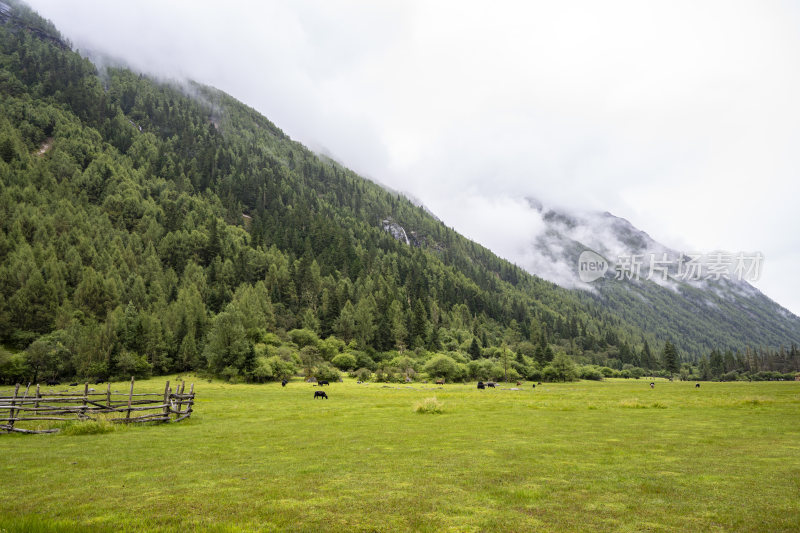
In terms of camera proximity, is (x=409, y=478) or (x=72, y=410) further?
(x=72, y=410)

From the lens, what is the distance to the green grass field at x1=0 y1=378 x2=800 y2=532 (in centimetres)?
1004

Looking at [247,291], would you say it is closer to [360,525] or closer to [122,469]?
[122,469]

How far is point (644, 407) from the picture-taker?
4100 cm

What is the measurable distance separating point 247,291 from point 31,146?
14048 cm

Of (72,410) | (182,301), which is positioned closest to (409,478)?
(72,410)

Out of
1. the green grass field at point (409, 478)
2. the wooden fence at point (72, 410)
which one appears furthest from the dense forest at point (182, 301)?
the green grass field at point (409, 478)

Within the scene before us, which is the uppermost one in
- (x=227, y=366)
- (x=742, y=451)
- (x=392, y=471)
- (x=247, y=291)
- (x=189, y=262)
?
(x=189, y=262)

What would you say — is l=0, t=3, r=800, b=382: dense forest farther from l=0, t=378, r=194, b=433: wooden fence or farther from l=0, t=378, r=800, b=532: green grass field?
l=0, t=378, r=800, b=532: green grass field

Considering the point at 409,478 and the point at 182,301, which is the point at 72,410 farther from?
the point at 182,301

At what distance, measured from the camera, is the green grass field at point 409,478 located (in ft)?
32.9

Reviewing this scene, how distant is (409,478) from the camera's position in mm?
14234

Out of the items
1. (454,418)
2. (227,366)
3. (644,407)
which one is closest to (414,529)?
(454,418)

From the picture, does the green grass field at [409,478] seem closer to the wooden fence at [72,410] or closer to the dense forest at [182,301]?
the wooden fence at [72,410]

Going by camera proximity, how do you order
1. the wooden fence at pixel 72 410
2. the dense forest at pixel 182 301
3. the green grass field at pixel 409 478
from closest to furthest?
the green grass field at pixel 409 478
the wooden fence at pixel 72 410
the dense forest at pixel 182 301
